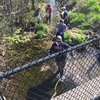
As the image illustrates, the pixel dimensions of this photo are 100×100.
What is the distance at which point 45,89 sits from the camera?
26.7ft

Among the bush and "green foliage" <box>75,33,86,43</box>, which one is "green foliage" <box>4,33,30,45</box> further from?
"green foliage" <box>75,33,86,43</box>

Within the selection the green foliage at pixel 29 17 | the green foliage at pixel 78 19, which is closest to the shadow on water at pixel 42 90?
the green foliage at pixel 29 17

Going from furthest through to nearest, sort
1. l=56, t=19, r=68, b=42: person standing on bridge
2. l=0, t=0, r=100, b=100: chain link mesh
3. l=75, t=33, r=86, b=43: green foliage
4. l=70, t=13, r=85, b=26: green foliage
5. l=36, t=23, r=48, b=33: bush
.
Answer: l=70, t=13, r=85, b=26: green foliage → l=36, t=23, r=48, b=33: bush → l=75, t=33, r=86, b=43: green foliage → l=56, t=19, r=68, b=42: person standing on bridge → l=0, t=0, r=100, b=100: chain link mesh

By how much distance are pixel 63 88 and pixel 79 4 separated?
8078 mm

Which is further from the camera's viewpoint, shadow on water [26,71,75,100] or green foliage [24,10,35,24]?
green foliage [24,10,35,24]

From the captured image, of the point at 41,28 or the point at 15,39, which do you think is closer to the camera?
the point at 15,39

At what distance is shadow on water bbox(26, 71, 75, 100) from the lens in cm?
774

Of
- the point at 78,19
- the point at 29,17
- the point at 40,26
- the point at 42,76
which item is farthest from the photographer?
the point at 78,19

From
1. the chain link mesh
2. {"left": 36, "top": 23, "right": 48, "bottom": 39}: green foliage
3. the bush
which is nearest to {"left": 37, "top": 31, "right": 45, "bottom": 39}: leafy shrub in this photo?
{"left": 36, "top": 23, "right": 48, "bottom": 39}: green foliage

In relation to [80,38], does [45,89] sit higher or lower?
lower

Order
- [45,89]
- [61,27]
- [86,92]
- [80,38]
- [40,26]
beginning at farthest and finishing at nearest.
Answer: [40,26]
[80,38]
[61,27]
[45,89]
[86,92]

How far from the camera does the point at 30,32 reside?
12.5m

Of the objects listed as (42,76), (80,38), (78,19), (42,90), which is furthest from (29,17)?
(42,90)

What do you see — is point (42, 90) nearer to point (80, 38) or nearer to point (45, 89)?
point (45, 89)
